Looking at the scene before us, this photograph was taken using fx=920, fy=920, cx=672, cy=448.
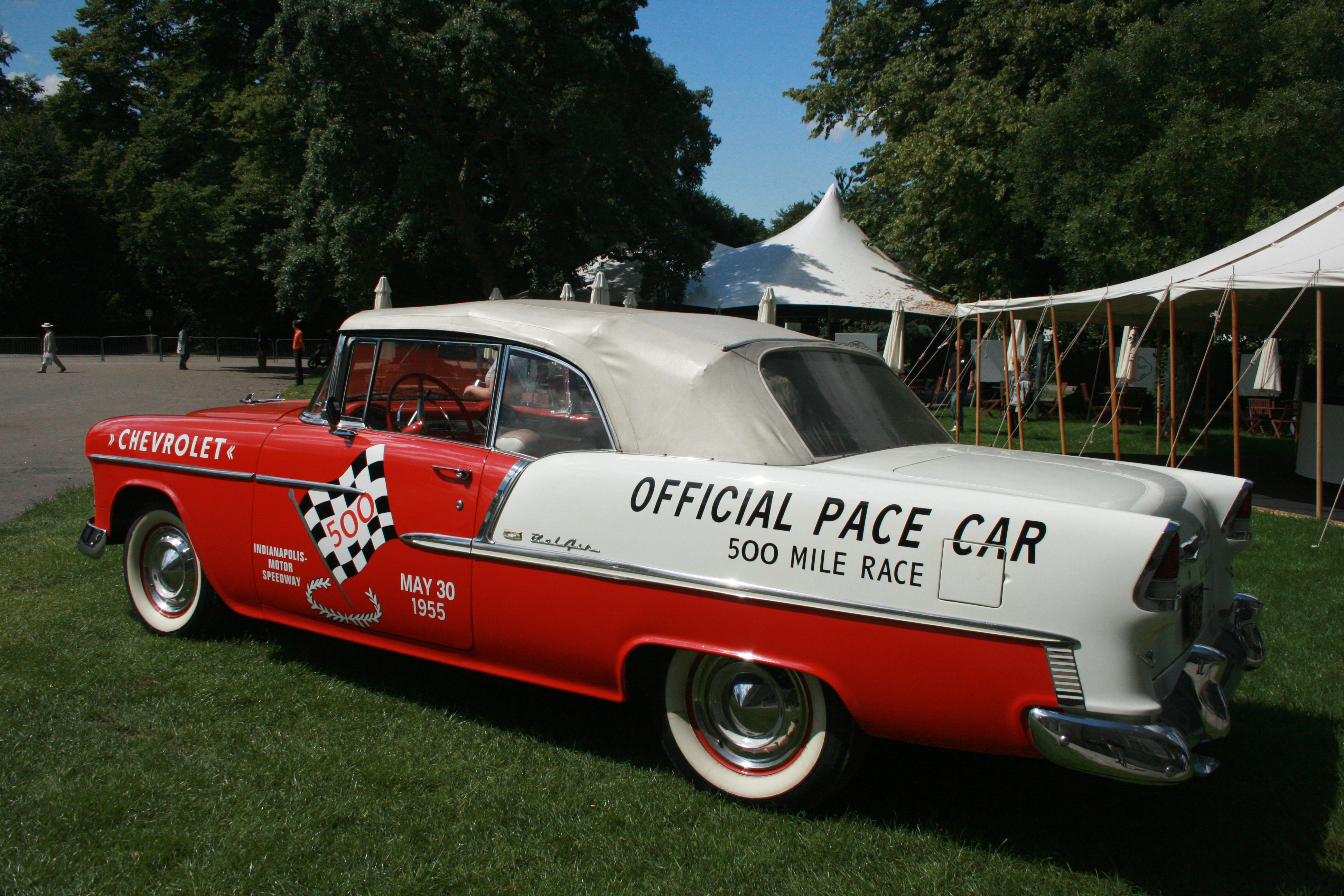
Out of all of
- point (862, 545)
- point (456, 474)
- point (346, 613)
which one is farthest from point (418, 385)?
point (862, 545)

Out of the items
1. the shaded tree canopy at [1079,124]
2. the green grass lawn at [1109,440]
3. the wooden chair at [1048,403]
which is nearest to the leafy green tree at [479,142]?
the shaded tree canopy at [1079,124]

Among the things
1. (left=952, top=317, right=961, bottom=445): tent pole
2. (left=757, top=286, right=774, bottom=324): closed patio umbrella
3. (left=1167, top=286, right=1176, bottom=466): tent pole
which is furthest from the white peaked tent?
(left=757, top=286, right=774, bottom=324): closed patio umbrella

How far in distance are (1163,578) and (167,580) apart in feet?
14.6

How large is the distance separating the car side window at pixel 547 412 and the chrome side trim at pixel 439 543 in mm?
379

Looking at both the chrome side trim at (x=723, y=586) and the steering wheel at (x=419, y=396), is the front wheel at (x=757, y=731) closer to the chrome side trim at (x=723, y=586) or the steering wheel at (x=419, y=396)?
the chrome side trim at (x=723, y=586)

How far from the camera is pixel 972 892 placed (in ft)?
8.63

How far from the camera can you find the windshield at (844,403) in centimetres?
326

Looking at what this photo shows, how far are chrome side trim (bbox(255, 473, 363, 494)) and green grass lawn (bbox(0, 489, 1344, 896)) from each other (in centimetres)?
90

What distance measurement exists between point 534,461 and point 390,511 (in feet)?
2.22

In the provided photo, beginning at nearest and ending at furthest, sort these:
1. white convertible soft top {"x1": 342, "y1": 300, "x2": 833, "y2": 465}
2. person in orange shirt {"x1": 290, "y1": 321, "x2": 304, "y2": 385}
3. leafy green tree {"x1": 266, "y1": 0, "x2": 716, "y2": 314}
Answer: white convertible soft top {"x1": 342, "y1": 300, "x2": 833, "y2": 465}, leafy green tree {"x1": 266, "y1": 0, "x2": 716, "y2": 314}, person in orange shirt {"x1": 290, "y1": 321, "x2": 304, "y2": 385}

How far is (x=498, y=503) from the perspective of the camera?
3.33m

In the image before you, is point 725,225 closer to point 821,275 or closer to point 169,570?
point 821,275

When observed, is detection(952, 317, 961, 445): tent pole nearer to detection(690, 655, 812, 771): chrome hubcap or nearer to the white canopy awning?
the white canopy awning

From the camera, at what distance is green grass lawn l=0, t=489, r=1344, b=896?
2711 millimetres
